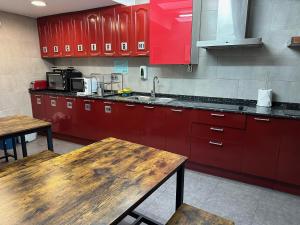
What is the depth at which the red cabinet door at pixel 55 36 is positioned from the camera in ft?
13.3

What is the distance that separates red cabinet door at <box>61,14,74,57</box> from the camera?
390cm

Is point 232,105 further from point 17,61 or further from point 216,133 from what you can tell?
point 17,61

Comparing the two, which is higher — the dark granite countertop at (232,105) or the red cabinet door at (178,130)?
the dark granite countertop at (232,105)

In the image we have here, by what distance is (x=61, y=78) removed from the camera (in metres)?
4.11

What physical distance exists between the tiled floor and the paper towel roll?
1013 millimetres

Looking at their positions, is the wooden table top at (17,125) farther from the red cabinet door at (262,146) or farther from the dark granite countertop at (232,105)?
the red cabinet door at (262,146)

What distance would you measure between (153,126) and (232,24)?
1.66 meters

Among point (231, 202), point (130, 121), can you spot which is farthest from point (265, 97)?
point (130, 121)

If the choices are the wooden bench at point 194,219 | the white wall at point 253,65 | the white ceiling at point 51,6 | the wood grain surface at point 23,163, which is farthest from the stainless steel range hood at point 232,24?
the wood grain surface at point 23,163

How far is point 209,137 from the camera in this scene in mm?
2639

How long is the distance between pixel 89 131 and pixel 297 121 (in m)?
3.02

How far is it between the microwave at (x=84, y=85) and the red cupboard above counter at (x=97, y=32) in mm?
469

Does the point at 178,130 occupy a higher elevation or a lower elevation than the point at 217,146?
higher

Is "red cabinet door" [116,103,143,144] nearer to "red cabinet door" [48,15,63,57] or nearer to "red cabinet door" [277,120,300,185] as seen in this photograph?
"red cabinet door" [277,120,300,185]
